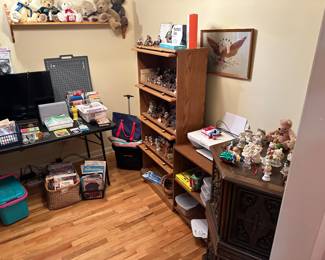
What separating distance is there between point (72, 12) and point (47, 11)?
0.74 feet

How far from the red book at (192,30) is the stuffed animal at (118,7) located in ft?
4.12

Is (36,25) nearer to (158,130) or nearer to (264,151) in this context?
(158,130)

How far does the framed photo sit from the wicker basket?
5.25ft

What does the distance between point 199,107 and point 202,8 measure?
2.49ft

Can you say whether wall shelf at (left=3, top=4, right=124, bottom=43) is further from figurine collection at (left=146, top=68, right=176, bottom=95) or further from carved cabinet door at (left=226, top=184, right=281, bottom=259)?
carved cabinet door at (left=226, top=184, right=281, bottom=259)

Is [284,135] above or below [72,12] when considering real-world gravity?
below

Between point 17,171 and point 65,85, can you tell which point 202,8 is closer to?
point 65,85

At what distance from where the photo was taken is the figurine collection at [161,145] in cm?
228

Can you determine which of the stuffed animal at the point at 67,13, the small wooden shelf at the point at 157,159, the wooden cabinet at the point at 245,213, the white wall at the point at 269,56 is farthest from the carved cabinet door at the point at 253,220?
the stuffed animal at the point at 67,13

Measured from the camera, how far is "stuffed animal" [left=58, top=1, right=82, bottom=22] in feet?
7.99

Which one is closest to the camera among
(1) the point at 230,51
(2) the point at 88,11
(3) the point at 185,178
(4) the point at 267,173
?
(4) the point at 267,173

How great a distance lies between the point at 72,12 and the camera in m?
2.48

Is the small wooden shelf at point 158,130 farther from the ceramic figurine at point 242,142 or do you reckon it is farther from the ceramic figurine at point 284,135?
the ceramic figurine at point 284,135

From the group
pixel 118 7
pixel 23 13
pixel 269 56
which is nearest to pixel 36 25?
pixel 23 13
